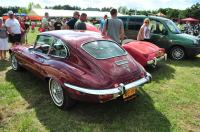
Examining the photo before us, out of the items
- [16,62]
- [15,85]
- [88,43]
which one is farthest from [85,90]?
[16,62]

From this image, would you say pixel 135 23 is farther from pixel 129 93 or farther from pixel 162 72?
pixel 129 93

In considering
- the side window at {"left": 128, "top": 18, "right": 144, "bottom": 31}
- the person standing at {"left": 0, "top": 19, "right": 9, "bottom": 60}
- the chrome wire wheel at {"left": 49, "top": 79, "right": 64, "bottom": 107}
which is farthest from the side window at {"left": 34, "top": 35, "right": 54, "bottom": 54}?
the side window at {"left": 128, "top": 18, "right": 144, "bottom": 31}

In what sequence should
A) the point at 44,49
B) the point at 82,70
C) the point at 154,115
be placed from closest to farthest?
1. the point at 82,70
2. the point at 154,115
3. the point at 44,49

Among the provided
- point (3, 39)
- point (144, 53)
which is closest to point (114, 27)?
point (144, 53)

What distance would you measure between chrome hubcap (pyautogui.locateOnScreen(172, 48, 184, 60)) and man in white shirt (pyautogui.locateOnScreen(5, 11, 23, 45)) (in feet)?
20.3

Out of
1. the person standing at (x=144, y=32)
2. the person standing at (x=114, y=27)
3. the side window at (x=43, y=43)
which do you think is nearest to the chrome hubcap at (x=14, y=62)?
the side window at (x=43, y=43)

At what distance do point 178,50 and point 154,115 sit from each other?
5994 millimetres

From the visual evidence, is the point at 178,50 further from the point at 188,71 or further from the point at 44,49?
the point at 44,49

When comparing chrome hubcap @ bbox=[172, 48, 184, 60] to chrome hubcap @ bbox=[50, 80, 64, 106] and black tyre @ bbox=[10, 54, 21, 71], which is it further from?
chrome hubcap @ bbox=[50, 80, 64, 106]

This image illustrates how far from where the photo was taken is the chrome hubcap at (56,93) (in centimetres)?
517

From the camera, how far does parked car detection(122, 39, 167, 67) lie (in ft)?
25.5

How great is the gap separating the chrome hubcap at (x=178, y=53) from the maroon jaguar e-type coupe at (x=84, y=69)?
5444 mm

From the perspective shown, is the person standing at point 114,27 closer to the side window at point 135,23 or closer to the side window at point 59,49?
the side window at point 59,49

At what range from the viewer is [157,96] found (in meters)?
6.09
